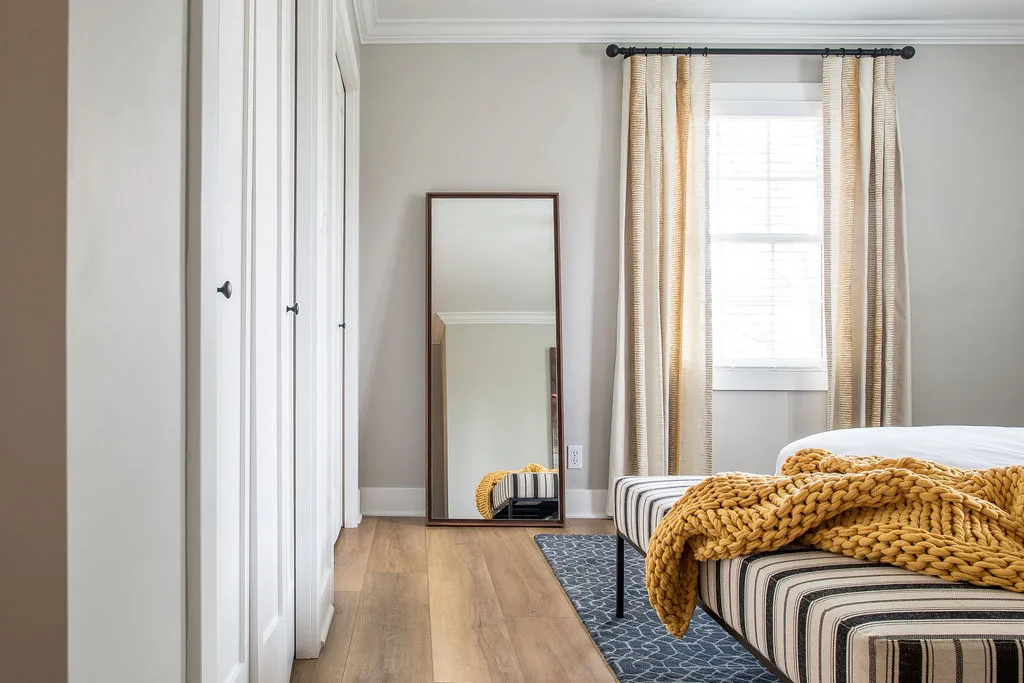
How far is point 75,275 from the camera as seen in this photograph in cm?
59

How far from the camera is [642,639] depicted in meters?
2.00

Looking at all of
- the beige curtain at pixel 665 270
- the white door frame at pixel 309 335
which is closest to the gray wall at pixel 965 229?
the beige curtain at pixel 665 270

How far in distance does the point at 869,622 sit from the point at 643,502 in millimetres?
913

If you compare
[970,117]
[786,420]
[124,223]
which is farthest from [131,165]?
[970,117]

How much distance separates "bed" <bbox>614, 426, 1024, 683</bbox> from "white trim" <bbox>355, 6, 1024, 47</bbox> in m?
2.94

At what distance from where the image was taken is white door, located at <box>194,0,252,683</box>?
0.90 meters

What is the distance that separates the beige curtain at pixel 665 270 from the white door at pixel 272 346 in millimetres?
2029

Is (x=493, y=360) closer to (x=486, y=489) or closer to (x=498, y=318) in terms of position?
(x=498, y=318)

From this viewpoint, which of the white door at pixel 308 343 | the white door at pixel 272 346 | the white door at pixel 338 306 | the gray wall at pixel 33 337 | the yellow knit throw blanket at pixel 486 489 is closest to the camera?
the gray wall at pixel 33 337

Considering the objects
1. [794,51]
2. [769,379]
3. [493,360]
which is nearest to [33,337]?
[493,360]

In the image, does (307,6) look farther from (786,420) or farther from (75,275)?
(786,420)

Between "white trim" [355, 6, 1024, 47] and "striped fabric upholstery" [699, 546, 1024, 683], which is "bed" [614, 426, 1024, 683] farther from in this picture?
"white trim" [355, 6, 1024, 47]

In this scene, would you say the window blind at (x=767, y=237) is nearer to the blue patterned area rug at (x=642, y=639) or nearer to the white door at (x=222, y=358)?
the blue patterned area rug at (x=642, y=639)

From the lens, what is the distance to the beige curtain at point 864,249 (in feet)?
11.8
